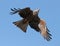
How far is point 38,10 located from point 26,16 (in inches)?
21.9

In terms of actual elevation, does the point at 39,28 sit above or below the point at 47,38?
above

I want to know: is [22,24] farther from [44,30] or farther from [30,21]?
[44,30]

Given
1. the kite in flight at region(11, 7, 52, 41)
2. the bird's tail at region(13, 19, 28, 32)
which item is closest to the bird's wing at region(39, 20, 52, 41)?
the kite in flight at region(11, 7, 52, 41)

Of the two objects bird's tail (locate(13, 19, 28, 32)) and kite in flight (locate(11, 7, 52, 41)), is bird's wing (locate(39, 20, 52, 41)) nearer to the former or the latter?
kite in flight (locate(11, 7, 52, 41))

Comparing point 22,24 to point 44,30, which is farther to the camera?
point 44,30

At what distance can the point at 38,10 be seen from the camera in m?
10.4

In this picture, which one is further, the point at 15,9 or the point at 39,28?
the point at 39,28

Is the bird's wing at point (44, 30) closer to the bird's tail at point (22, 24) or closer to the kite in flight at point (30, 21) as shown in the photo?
the kite in flight at point (30, 21)

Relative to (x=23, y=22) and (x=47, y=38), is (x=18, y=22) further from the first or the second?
(x=47, y=38)

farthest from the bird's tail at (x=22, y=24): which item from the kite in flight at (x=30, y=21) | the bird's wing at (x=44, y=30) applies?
the bird's wing at (x=44, y=30)

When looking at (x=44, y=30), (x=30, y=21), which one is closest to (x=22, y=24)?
(x=30, y=21)

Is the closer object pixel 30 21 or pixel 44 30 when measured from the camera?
pixel 30 21

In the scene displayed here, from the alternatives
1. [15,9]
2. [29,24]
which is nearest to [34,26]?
[29,24]

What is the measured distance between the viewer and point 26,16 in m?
10.1
